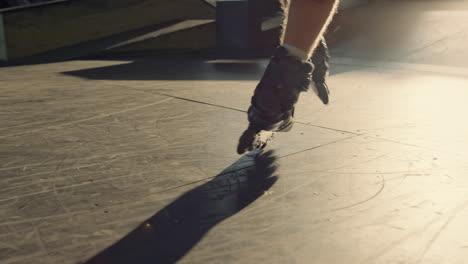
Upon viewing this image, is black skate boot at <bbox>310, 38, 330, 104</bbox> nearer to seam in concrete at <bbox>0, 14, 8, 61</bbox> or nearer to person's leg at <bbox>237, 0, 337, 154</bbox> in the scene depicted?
person's leg at <bbox>237, 0, 337, 154</bbox>

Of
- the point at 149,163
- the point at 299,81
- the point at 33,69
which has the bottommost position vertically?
the point at 33,69

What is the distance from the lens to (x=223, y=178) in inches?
60.3

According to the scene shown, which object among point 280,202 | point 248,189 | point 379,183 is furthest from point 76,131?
point 379,183

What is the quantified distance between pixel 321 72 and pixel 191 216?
1126mm

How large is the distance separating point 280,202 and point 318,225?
17cm

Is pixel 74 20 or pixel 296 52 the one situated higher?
pixel 296 52

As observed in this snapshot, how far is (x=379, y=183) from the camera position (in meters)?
1.48

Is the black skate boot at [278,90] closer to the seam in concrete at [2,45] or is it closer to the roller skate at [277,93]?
the roller skate at [277,93]

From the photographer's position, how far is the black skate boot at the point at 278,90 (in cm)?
158

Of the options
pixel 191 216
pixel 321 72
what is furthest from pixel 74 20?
pixel 191 216

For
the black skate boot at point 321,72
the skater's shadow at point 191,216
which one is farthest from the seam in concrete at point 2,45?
the skater's shadow at point 191,216

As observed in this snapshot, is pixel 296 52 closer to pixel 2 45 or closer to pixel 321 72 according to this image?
pixel 321 72

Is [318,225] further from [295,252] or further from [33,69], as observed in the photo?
[33,69]

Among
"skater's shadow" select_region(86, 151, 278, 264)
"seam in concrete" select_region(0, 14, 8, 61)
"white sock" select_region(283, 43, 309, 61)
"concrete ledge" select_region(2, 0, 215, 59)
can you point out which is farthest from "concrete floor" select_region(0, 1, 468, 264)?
"concrete ledge" select_region(2, 0, 215, 59)
